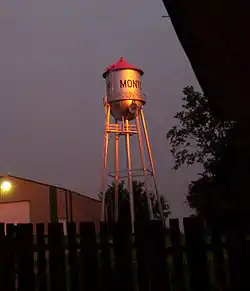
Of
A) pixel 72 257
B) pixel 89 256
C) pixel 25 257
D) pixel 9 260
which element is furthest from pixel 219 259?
pixel 9 260

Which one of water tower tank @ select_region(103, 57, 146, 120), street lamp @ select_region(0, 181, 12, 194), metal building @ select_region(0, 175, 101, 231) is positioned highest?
water tower tank @ select_region(103, 57, 146, 120)

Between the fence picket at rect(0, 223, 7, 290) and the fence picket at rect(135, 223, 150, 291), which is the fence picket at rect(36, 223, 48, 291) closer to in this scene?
the fence picket at rect(0, 223, 7, 290)

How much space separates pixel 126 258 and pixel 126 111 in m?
15.6

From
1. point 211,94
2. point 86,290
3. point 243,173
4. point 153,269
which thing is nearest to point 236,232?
point 153,269

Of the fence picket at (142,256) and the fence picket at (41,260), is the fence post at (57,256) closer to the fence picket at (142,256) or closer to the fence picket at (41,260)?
the fence picket at (41,260)

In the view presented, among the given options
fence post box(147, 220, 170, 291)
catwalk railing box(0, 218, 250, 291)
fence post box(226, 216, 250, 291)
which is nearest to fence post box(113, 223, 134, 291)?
catwalk railing box(0, 218, 250, 291)

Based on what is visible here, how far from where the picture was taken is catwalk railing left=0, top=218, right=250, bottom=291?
15.0 feet

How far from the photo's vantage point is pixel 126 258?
489 cm

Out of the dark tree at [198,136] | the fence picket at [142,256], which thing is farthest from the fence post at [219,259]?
the dark tree at [198,136]

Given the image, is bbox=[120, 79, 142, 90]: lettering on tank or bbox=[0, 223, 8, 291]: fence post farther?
bbox=[120, 79, 142, 90]: lettering on tank

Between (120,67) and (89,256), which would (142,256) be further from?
(120,67)

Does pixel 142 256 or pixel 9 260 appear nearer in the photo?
pixel 142 256

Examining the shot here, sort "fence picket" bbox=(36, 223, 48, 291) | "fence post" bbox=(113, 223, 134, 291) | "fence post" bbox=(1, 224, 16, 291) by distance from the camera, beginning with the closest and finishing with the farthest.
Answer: "fence post" bbox=(113, 223, 134, 291)
"fence picket" bbox=(36, 223, 48, 291)
"fence post" bbox=(1, 224, 16, 291)

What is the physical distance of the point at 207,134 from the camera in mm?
21375
